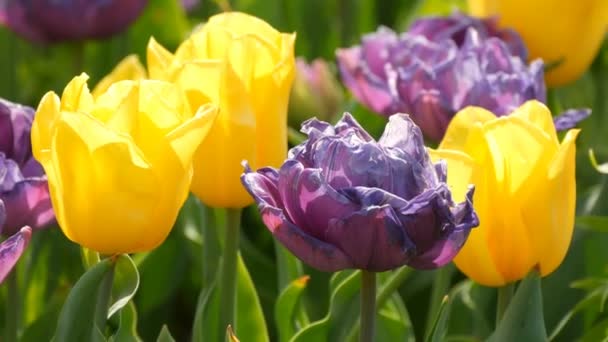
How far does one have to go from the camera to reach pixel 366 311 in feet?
2.81

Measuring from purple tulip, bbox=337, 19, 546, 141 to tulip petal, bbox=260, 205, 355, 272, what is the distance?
441 mm

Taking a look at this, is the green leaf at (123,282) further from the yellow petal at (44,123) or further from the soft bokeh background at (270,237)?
the soft bokeh background at (270,237)

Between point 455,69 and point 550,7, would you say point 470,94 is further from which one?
point 550,7

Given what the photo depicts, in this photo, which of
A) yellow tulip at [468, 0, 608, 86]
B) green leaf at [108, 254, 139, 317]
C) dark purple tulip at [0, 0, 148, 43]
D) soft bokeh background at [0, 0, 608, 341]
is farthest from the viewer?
dark purple tulip at [0, 0, 148, 43]

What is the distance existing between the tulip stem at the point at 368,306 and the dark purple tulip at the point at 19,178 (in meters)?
0.25

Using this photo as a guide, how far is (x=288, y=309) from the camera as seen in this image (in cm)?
118

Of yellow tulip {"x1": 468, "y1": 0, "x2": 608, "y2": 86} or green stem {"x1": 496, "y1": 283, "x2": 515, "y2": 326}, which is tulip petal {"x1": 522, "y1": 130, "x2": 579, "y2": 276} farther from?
yellow tulip {"x1": 468, "y1": 0, "x2": 608, "y2": 86}

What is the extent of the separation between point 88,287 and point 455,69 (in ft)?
1.73

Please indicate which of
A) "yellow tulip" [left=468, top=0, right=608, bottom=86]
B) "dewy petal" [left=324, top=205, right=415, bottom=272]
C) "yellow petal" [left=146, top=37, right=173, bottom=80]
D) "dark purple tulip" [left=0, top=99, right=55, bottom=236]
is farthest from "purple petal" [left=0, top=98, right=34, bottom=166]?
"yellow tulip" [left=468, top=0, right=608, bottom=86]

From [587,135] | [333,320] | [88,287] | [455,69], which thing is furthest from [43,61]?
[88,287]

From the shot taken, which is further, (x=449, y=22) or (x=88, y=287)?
(x=449, y=22)

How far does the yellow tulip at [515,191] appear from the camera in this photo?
0.94 metres

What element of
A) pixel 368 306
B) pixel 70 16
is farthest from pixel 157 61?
pixel 70 16

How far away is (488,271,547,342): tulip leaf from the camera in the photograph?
0.93 m
